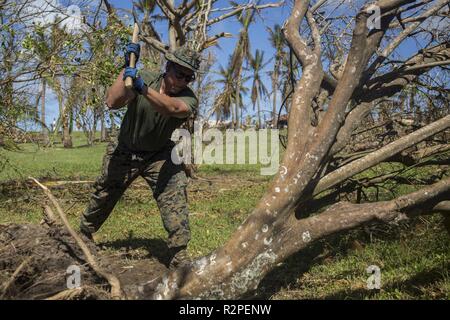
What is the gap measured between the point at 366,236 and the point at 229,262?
2.49 meters

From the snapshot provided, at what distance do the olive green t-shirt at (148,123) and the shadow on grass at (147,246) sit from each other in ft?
3.94

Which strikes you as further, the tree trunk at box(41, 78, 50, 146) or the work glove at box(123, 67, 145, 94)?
the tree trunk at box(41, 78, 50, 146)

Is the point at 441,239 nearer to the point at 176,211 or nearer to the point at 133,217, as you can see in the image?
the point at 176,211

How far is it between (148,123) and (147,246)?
1709mm

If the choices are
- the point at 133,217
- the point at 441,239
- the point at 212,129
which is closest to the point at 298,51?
the point at 441,239

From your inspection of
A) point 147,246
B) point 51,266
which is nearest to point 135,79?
point 51,266

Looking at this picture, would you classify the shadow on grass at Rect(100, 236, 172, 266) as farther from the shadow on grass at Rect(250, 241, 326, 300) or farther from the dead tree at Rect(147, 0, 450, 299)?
the dead tree at Rect(147, 0, 450, 299)

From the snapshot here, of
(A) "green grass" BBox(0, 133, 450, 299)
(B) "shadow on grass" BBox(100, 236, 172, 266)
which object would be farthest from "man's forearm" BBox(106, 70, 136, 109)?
(A) "green grass" BBox(0, 133, 450, 299)

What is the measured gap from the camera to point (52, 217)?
3.62m

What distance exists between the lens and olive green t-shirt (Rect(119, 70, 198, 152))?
14.3 ft

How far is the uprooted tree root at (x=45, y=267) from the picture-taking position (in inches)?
105

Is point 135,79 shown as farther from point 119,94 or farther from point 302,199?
point 302,199

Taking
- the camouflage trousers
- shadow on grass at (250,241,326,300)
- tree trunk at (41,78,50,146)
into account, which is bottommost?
shadow on grass at (250,241,326,300)

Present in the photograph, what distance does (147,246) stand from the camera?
5449 millimetres
